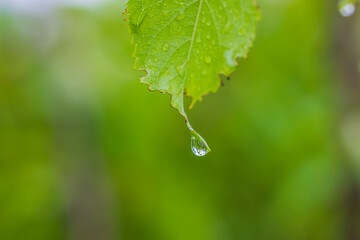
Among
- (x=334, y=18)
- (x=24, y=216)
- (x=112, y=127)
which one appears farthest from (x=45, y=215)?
(x=334, y=18)

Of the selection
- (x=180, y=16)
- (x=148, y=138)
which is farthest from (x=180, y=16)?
(x=148, y=138)

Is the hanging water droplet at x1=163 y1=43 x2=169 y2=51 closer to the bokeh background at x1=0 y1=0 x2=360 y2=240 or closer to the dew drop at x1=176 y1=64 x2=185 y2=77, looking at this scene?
the dew drop at x1=176 y1=64 x2=185 y2=77

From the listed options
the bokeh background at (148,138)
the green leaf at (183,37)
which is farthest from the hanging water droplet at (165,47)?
the bokeh background at (148,138)

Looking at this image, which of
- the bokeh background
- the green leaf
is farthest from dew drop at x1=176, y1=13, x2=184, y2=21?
the bokeh background

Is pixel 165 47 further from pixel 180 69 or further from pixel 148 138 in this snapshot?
pixel 148 138

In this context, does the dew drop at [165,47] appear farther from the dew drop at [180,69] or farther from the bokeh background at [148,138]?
the bokeh background at [148,138]

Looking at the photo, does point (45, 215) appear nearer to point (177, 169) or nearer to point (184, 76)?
point (177, 169)

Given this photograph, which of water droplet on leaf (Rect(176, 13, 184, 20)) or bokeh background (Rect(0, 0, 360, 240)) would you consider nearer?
water droplet on leaf (Rect(176, 13, 184, 20))
